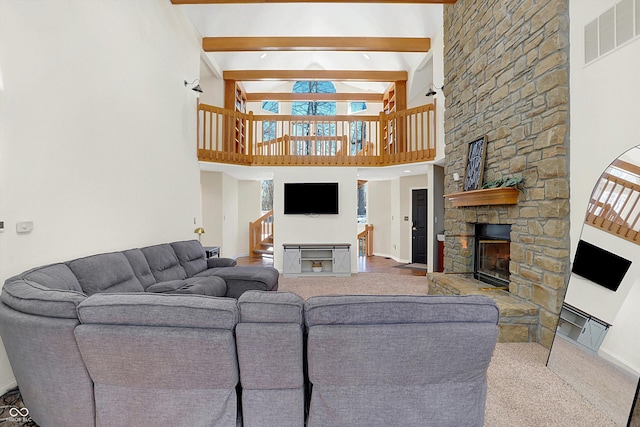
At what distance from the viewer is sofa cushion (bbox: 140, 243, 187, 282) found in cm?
337

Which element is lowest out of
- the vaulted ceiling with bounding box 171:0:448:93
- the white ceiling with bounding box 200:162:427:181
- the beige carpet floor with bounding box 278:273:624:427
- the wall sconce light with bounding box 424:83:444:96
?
the beige carpet floor with bounding box 278:273:624:427

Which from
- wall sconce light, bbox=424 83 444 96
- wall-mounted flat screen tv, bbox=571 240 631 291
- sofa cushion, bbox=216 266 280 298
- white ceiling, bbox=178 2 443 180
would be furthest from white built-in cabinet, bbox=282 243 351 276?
wall-mounted flat screen tv, bbox=571 240 631 291

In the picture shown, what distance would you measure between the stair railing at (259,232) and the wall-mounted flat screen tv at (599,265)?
275 inches

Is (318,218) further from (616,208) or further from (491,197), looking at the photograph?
(616,208)

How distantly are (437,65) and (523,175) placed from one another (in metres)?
3.44

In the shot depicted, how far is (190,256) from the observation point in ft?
13.5

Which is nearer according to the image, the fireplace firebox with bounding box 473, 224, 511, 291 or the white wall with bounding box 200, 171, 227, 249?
the fireplace firebox with bounding box 473, 224, 511, 291

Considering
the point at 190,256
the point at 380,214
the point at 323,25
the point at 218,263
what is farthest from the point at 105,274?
the point at 380,214

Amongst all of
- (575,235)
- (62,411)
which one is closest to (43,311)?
(62,411)

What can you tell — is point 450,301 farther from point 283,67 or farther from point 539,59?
point 283,67

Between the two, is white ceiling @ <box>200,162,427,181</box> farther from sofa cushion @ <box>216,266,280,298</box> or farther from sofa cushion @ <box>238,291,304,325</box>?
sofa cushion @ <box>238,291,304,325</box>

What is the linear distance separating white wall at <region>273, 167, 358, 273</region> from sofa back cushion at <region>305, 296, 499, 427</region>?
490 cm

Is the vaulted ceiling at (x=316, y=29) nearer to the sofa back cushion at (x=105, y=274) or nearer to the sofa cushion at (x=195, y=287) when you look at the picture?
the sofa back cushion at (x=105, y=274)

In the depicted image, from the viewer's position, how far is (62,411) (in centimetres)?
146
